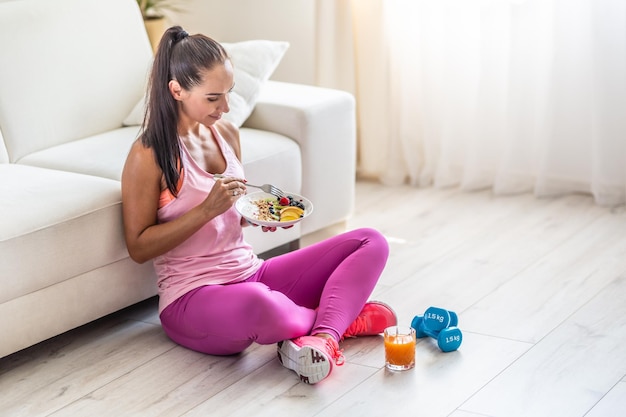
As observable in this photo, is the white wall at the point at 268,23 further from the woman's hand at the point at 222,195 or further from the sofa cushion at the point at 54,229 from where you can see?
the woman's hand at the point at 222,195

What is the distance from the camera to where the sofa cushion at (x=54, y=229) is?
2.31m

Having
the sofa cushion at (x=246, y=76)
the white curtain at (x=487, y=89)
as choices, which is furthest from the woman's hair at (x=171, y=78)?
the white curtain at (x=487, y=89)

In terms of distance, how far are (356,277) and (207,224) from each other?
1.31ft

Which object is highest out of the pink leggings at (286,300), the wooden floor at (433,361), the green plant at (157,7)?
the green plant at (157,7)

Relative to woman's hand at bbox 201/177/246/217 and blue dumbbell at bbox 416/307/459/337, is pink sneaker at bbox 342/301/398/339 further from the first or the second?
woman's hand at bbox 201/177/246/217

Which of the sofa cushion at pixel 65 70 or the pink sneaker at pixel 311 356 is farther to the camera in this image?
the sofa cushion at pixel 65 70

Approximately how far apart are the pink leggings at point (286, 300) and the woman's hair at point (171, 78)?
0.31 m

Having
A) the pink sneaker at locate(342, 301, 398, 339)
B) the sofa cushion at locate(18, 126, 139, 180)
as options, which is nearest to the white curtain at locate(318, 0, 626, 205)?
the sofa cushion at locate(18, 126, 139, 180)

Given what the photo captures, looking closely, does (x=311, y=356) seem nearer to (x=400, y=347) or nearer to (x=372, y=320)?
(x=400, y=347)

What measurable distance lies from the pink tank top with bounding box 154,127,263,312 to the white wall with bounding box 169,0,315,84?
198 centimetres

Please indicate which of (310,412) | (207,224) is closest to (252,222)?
(207,224)

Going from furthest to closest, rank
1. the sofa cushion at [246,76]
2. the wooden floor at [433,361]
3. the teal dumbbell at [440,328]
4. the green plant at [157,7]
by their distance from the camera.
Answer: the green plant at [157,7]
the sofa cushion at [246,76]
the teal dumbbell at [440,328]
the wooden floor at [433,361]

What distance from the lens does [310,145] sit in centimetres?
317

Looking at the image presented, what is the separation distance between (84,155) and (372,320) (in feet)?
3.35
